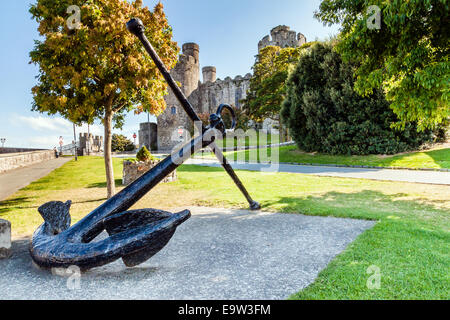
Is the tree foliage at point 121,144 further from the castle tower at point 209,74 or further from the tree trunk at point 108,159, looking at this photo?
the tree trunk at point 108,159

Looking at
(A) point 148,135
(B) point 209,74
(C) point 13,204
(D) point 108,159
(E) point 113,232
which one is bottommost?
(C) point 13,204

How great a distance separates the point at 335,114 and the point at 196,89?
3548 cm

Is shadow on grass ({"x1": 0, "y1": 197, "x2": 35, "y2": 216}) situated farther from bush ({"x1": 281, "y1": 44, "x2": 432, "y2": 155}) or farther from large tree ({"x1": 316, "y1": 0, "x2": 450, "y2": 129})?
bush ({"x1": 281, "y1": 44, "x2": 432, "y2": 155})

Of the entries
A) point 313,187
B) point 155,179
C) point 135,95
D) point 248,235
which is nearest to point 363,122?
point 313,187

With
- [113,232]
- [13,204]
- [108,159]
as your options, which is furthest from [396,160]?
[13,204]

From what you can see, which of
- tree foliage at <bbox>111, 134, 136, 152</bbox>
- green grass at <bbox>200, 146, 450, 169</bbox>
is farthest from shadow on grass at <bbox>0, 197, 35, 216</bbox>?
tree foliage at <bbox>111, 134, 136, 152</bbox>

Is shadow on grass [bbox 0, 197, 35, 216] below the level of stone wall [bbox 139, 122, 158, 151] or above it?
below

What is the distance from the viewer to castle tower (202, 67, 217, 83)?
54.8 meters

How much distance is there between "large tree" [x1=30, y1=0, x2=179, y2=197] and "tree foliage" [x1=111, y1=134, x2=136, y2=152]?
3027 centimetres

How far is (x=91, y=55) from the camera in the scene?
6.21 m

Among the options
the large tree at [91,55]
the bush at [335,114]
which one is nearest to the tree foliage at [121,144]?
the bush at [335,114]

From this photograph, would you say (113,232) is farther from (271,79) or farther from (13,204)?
(271,79)

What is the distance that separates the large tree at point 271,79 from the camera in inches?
987
